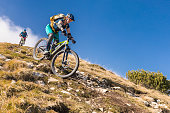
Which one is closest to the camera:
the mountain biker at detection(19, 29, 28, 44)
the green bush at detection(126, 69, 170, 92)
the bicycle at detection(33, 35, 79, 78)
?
the bicycle at detection(33, 35, 79, 78)

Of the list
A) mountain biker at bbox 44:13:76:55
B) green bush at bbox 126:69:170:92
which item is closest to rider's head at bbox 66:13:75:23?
mountain biker at bbox 44:13:76:55

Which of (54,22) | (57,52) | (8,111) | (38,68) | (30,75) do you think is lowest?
(8,111)

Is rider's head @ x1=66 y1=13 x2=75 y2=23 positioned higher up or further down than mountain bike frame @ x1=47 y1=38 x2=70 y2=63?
higher up

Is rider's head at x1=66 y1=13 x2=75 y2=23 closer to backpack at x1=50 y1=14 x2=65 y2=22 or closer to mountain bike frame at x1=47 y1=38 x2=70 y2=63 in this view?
backpack at x1=50 y1=14 x2=65 y2=22

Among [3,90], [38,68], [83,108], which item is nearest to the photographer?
[3,90]

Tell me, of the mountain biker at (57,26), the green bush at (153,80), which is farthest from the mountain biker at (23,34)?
the green bush at (153,80)

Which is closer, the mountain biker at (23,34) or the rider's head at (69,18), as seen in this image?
the rider's head at (69,18)

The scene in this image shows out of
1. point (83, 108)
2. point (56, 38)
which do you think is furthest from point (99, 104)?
point (56, 38)

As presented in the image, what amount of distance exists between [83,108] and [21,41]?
19186 millimetres

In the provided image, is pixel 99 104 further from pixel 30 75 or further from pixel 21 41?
pixel 21 41

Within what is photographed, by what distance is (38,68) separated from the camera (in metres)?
6.35

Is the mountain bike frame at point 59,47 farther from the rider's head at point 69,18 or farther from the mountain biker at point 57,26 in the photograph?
the rider's head at point 69,18

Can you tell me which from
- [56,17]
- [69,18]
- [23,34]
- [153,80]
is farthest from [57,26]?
[153,80]

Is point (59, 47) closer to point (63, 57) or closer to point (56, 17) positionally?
point (63, 57)
